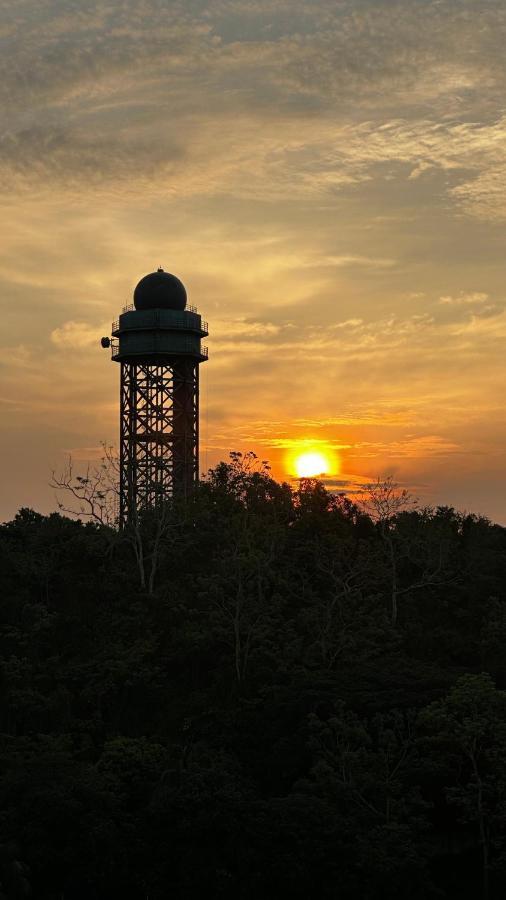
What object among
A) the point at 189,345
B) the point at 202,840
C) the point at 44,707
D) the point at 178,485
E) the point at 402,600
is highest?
the point at 189,345

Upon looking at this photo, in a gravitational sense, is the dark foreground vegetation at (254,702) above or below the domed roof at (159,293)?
below

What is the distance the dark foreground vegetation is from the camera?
3581cm

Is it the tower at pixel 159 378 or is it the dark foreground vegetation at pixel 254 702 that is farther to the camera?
the tower at pixel 159 378

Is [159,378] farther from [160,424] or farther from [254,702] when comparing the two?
[254,702]

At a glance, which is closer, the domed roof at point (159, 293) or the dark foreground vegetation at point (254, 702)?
the dark foreground vegetation at point (254, 702)

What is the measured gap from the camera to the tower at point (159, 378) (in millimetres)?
85438

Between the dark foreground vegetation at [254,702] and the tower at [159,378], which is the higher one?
the tower at [159,378]

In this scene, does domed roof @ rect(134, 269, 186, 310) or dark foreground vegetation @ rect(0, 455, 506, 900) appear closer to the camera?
dark foreground vegetation @ rect(0, 455, 506, 900)

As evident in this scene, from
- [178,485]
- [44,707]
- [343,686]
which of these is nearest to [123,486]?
[178,485]

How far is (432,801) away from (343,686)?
7.37 m

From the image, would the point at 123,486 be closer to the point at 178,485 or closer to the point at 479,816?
the point at 178,485

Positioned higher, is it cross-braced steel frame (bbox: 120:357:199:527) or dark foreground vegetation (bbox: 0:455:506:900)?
cross-braced steel frame (bbox: 120:357:199:527)

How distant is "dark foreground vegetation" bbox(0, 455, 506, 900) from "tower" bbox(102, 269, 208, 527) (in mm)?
15084

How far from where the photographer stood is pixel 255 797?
38.9 m
